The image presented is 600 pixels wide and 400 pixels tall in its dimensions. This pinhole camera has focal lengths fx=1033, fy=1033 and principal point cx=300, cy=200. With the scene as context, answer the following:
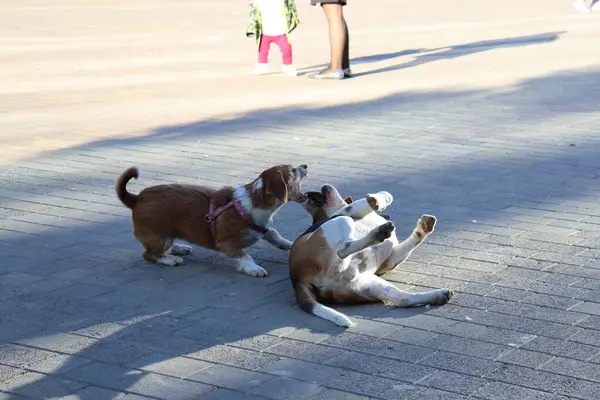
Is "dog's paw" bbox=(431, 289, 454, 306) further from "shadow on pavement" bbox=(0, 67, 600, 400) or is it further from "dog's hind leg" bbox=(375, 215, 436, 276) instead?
"dog's hind leg" bbox=(375, 215, 436, 276)

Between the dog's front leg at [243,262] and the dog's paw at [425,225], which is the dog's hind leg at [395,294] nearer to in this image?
the dog's paw at [425,225]

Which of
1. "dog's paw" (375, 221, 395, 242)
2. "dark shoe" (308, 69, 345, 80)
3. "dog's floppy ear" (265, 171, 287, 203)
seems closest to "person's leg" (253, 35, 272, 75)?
"dark shoe" (308, 69, 345, 80)

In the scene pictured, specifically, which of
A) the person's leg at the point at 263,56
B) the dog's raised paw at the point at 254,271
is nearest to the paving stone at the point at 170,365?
the dog's raised paw at the point at 254,271

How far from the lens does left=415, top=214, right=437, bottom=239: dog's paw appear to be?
557 centimetres

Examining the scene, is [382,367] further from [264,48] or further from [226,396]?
[264,48]

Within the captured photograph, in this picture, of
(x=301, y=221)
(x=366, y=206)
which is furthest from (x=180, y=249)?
(x=366, y=206)

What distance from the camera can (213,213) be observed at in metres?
5.87

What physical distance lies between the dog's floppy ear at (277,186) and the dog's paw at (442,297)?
3.47 ft

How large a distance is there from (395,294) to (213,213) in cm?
124

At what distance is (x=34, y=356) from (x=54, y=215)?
2580 millimetres

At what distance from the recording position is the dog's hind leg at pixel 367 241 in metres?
5.04

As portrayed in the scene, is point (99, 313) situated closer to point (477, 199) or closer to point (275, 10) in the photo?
point (477, 199)

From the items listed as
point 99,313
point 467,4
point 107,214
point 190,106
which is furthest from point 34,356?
point 467,4

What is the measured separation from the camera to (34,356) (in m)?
4.64
